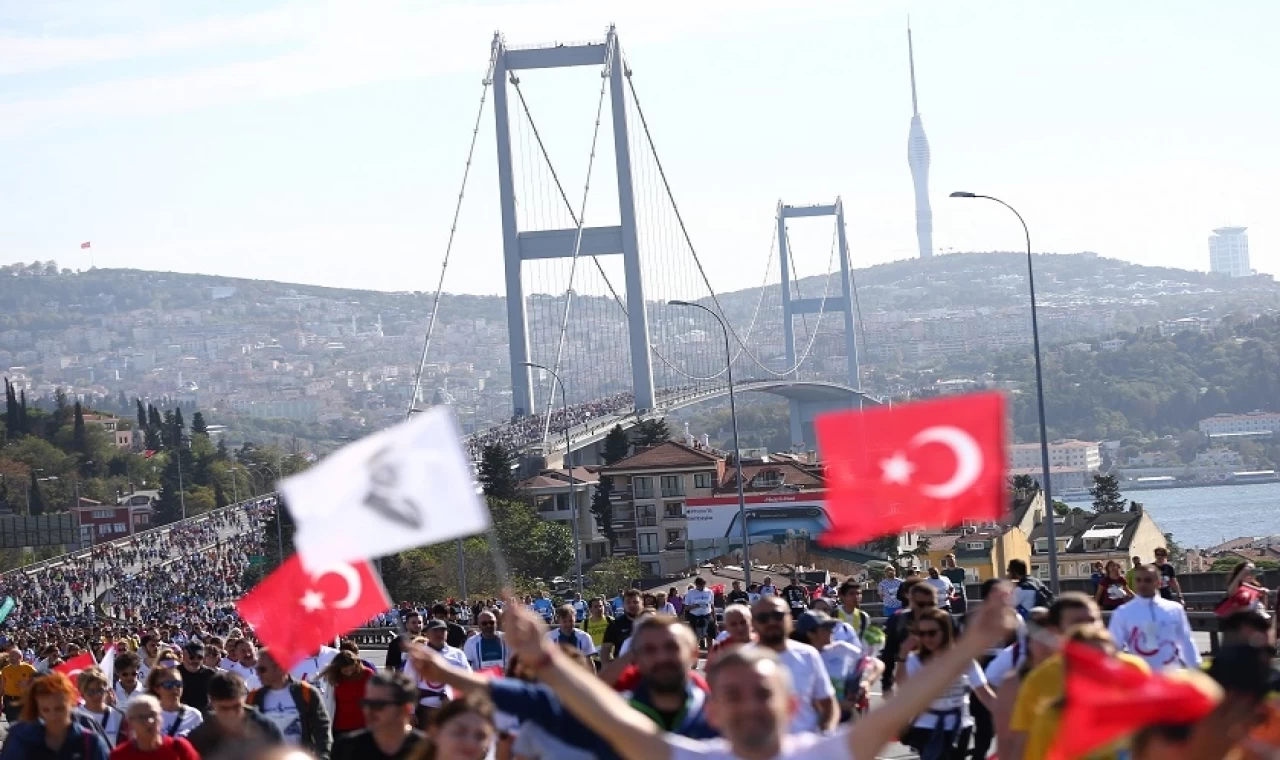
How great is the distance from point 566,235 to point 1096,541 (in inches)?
1007

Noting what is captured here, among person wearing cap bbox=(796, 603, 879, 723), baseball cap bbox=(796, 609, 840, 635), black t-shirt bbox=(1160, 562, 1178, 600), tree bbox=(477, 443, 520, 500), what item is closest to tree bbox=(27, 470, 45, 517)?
tree bbox=(477, 443, 520, 500)

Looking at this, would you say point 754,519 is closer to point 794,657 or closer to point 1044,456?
point 1044,456

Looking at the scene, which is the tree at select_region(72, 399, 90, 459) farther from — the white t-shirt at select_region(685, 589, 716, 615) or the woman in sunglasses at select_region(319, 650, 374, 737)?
the woman in sunglasses at select_region(319, 650, 374, 737)

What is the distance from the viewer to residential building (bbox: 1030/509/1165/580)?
7100 centimetres

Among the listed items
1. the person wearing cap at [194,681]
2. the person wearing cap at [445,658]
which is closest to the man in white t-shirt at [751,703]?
the person wearing cap at [445,658]

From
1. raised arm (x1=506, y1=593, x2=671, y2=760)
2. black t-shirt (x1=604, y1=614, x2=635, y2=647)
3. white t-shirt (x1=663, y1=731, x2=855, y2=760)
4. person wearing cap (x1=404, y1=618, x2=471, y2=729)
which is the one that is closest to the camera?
white t-shirt (x1=663, y1=731, x2=855, y2=760)

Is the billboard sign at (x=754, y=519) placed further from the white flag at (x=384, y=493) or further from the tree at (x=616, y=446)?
the white flag at (x=384, y=493)

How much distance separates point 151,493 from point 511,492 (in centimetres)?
8275

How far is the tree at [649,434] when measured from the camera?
89.8 m

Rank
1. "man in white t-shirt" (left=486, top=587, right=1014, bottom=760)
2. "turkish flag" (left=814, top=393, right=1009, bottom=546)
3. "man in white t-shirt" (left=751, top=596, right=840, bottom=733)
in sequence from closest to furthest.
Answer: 1. "man in white t-shirt" (left=486, top=587, right=1014, bottom=760)
2. "turkish flag" (left=814, top=393, right=1009, bottom=546)
3. "man in white t-shirt" (left=751, top=596, right=840, bottom=733)

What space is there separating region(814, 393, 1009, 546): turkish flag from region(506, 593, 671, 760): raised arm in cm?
182

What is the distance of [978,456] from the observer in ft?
21.5

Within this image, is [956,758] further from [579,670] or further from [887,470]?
[579,670]

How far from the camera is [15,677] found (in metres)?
19.0
